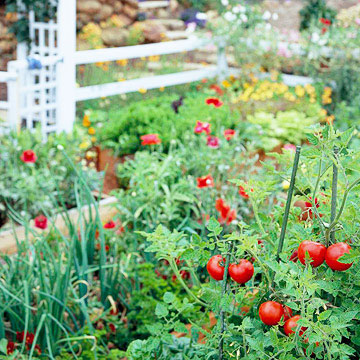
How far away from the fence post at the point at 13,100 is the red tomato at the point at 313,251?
2940 mm

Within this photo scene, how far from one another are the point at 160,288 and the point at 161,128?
1.88 m

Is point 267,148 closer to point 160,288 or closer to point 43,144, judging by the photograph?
point 43,144

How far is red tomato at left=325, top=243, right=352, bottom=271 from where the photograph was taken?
110 centimetres

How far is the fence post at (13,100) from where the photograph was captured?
12.3 feet

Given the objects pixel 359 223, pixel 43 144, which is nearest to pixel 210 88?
pixel 43 144

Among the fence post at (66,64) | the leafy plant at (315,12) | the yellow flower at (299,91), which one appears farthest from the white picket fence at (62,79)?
the leafy plant at (315,12)

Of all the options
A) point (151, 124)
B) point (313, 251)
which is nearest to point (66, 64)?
point (151, 124)

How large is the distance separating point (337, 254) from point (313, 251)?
0.15 feet

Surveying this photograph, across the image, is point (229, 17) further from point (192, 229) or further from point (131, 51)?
point (192, 229)

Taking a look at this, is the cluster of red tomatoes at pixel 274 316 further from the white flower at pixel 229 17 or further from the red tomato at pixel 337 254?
the white flower at pixel 229 17

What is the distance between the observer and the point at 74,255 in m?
2.19

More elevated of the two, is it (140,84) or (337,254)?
(337,254)

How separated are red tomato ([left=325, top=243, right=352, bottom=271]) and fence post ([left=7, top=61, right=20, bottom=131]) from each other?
9.74 ft

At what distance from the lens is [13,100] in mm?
3805
